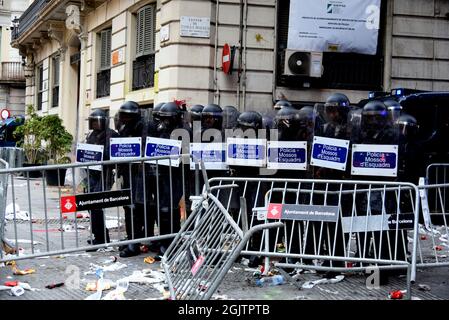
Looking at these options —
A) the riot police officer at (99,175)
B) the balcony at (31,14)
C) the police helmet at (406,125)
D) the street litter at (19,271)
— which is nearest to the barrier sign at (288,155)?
the police helmet at (406,125)

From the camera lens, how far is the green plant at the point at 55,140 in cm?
1759

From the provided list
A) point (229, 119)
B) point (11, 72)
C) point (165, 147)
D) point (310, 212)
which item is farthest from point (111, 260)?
point (11, 72)

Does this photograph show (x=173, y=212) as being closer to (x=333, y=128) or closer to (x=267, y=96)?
(x=333, y=128)

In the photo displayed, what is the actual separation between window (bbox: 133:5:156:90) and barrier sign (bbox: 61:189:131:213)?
8.30 meters

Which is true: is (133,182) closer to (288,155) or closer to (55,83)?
(288,155)

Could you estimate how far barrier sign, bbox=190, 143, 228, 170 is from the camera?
23.0ft

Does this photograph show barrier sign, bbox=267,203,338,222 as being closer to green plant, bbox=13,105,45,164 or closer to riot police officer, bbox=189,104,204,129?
riot police officer, bbox=189,104,204,129

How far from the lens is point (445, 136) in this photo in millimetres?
10398

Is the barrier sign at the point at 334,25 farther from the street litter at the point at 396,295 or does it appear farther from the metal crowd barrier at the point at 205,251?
the street litter at the point at 396,295

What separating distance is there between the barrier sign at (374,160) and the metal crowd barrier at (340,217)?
17 cm

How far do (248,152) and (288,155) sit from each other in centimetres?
48

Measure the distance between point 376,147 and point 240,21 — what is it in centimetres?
771

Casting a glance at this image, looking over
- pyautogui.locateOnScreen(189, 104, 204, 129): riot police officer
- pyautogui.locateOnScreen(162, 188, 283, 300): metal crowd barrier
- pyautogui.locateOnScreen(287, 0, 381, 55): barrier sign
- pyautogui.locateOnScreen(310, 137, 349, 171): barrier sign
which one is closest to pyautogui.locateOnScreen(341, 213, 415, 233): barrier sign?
pyautogui.locateOnScreen(310, 137, 349, 171): barrier sign
